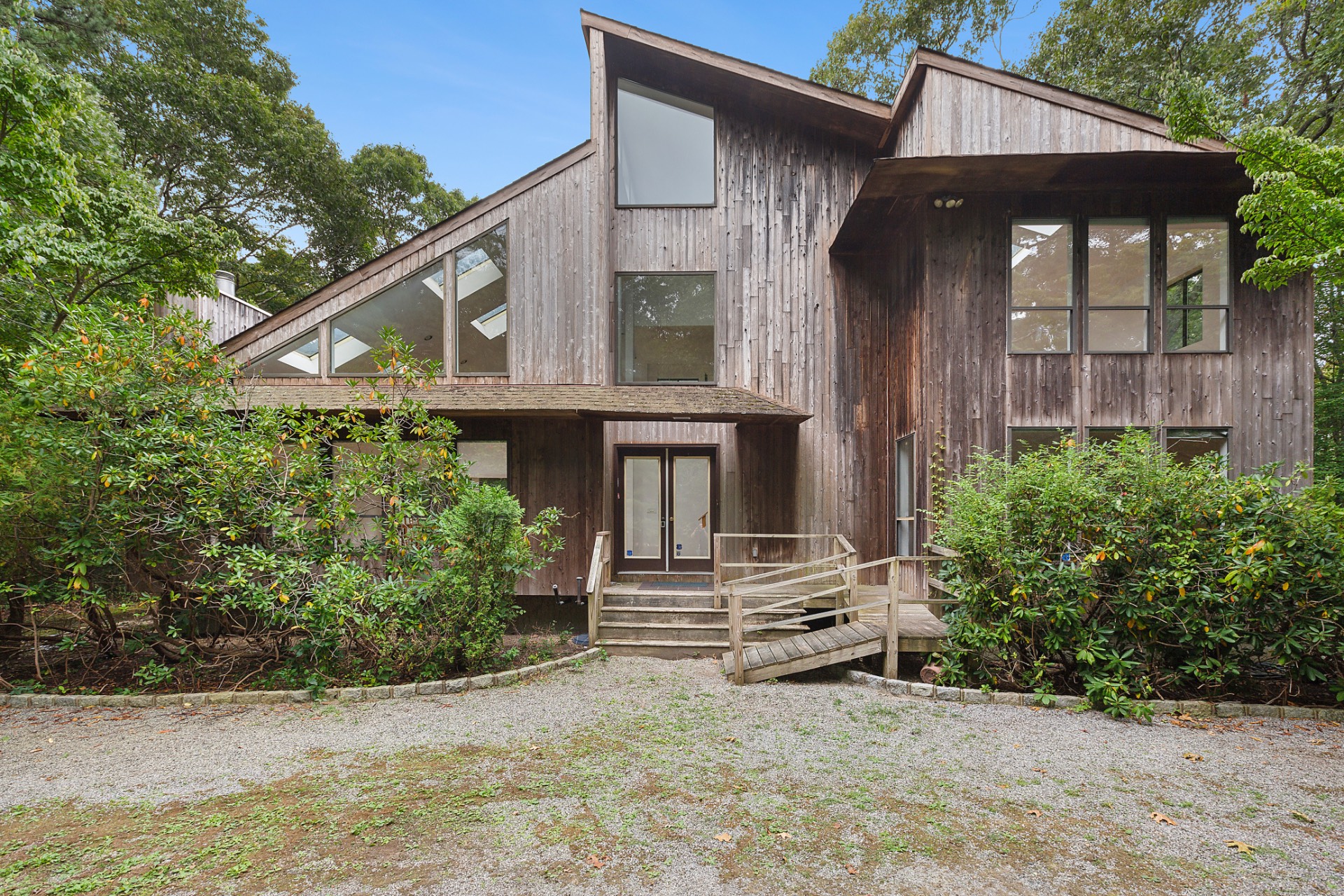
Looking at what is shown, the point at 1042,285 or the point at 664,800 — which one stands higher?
the point at 1042,285

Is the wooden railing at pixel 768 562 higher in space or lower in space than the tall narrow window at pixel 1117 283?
lower

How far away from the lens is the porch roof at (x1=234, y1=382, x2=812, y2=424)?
8016 mm

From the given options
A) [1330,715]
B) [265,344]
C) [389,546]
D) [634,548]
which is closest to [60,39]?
[265,344]

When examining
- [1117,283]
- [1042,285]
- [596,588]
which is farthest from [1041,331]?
[596,588]

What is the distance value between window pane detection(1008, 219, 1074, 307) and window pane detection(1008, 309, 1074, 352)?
13cm

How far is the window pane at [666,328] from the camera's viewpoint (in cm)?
959

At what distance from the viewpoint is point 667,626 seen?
7.34m

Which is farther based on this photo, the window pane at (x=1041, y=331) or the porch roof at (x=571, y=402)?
the porch roof at (x=571, y=402)

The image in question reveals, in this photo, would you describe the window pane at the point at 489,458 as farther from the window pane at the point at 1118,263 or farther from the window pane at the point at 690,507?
the window pane at the point at 1118,263

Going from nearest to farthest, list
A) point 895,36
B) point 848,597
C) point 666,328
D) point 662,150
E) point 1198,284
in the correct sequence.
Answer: point 848,597 < point 1198,284 < point 666,328 < point 662,150 < point 895,36

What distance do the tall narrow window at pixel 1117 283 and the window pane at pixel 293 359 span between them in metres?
11.2

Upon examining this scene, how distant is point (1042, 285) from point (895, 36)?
578 inches

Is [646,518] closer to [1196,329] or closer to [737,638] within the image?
[737,638]

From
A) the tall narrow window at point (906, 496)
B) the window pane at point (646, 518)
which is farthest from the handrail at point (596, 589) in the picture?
the tall narrow window at point (906, 496)
